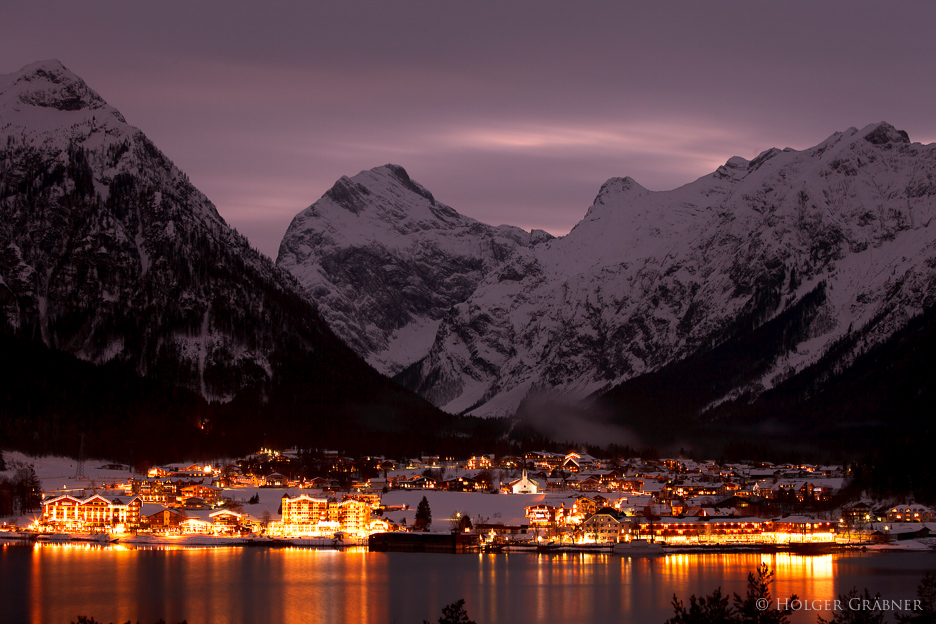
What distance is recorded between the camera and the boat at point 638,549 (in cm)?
15425

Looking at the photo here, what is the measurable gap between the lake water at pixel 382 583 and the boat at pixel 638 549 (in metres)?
4.90

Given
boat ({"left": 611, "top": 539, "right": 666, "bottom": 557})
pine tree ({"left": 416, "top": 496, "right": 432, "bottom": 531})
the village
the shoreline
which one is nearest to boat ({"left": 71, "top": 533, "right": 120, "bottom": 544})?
the shoreline

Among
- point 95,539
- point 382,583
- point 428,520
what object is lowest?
point 382,583

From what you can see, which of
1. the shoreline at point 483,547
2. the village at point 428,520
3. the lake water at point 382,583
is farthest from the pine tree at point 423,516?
the lake water at point 382,583

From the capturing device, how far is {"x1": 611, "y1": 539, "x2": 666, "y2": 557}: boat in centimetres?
15425

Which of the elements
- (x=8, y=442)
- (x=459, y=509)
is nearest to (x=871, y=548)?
(x=459, y=509)

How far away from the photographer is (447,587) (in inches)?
4633

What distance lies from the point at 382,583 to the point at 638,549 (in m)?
44.7

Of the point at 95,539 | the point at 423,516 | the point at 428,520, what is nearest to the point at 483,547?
the point at 428,520

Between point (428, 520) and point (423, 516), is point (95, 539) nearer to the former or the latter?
point (423, 516)

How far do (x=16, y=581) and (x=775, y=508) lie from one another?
110580mm

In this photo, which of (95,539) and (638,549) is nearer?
(638,549)

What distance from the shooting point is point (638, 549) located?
156000mm

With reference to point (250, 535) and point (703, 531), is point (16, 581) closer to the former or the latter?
point (250, 535)
